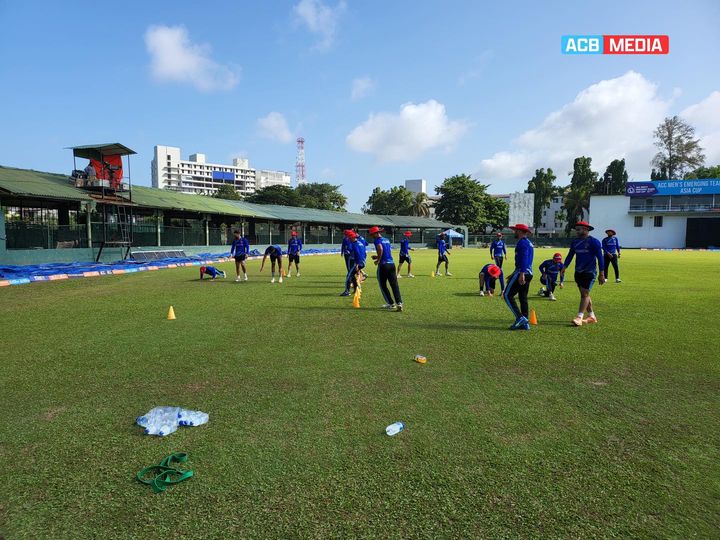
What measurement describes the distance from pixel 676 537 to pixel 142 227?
28.5m

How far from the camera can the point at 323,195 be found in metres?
79.6

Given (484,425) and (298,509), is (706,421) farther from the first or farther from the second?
(298,509)

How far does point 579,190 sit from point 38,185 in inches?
2797

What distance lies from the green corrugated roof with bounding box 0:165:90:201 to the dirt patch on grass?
18.7 meters

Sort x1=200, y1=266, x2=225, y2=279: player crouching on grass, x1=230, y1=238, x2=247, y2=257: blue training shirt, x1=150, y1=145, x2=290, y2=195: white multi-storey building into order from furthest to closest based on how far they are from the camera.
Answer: x1=150, y1=145, x2=290, y2=195: white multi-storey building → x1=200, y1=266, x2=225, y2=279: player crouching on grass → x1=230, y1=238, x2=247, y2=257: blue training shirt

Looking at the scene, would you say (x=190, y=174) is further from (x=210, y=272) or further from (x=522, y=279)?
(x=522, y=279)

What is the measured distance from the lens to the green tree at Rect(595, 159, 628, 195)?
71.4 meters

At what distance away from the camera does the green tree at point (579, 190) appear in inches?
2729

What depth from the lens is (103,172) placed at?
2394 centimetres

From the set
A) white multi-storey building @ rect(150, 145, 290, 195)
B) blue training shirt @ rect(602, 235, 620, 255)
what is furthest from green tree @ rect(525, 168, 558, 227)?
white multi-storey building @ rect(150, 145, 290, 195)

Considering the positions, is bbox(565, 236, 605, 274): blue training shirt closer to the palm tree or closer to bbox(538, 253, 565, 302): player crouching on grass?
bbox(538, 253, 565, 302): player crouching on grass

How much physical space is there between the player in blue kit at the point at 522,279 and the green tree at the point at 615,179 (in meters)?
75.7

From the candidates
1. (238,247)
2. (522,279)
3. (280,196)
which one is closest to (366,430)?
(522,279)

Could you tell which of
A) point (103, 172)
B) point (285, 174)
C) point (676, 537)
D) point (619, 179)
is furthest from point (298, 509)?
point (285, 174)
